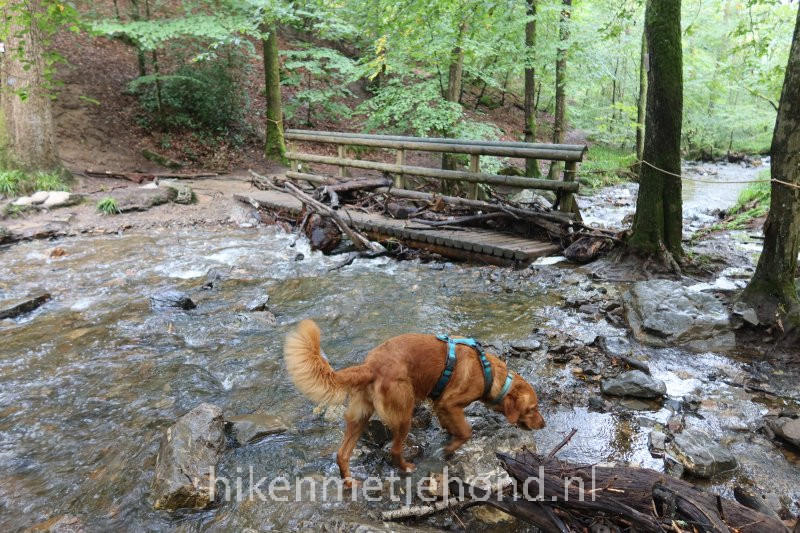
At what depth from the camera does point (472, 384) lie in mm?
3271

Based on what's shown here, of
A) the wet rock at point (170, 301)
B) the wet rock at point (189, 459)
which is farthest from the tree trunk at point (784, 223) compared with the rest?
the wet rock at point (170, 301)

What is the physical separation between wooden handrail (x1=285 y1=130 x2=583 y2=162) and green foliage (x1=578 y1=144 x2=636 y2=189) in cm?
783

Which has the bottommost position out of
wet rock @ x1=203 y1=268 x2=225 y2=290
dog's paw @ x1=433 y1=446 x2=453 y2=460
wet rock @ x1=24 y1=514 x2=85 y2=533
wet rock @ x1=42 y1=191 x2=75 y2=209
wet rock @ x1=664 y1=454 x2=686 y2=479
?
dog's paw @ x1=433 y1=446 x2=453 y2=460

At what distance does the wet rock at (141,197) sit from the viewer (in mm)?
10609

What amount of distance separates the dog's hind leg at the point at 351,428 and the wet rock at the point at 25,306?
4808 millimetres

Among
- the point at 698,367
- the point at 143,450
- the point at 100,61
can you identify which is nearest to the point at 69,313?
the point at 143,450

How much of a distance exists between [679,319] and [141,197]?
10786 mm

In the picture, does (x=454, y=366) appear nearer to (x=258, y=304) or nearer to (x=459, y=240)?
(x=258, y=304)

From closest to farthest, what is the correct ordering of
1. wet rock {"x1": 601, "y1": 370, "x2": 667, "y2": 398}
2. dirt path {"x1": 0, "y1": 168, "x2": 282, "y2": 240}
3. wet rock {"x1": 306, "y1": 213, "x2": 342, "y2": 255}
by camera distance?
1. wet rock {"x1": 601, "y1": 370, "x2": 667, "y2": 398}
2. wet rock {"x1": 306, "y1": 213, "x2": 342, "y2": 255}
3. dirt path {"x1": 0, "y1": 168, "x2": 282, "y2": 240}

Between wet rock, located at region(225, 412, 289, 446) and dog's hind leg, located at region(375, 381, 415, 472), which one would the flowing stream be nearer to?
wet rock, located at region(225, 412, 289, 446)

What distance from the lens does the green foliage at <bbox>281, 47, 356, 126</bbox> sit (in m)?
14.6

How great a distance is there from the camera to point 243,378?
4.36 metres

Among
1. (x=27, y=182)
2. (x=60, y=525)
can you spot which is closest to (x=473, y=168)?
(x=60, y=525)

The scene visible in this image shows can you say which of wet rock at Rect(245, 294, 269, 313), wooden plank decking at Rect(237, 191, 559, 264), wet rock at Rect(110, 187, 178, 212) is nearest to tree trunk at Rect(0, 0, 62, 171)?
wet rock at Rect(110, 187, 178, 212)
